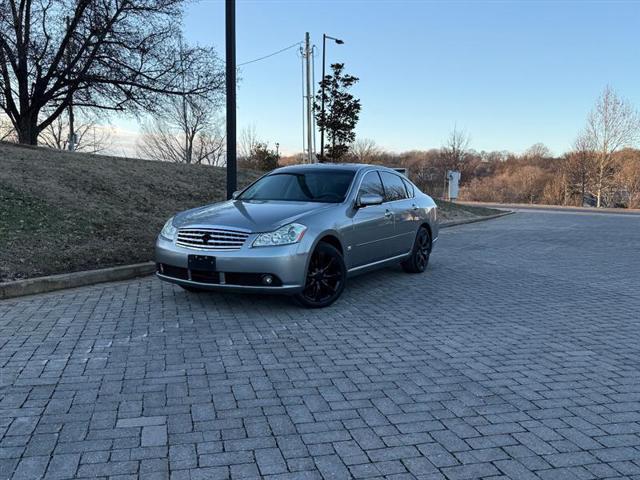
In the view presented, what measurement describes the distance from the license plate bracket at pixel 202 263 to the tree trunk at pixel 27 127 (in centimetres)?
1763

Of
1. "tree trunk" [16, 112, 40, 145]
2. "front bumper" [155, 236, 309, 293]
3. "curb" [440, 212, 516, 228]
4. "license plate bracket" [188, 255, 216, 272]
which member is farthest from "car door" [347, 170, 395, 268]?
"tree trunk" [16, 112, 40, 145]

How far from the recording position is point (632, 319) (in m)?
5.88

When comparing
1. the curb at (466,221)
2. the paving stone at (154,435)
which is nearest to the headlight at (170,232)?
the paving stone at (154,435)

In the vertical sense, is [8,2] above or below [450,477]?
above

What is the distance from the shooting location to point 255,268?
17.8 feet

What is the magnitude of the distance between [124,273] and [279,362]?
417 centimetres

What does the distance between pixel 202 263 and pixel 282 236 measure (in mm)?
881

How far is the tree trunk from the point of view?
19938mm

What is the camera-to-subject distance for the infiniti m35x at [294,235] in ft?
18.1

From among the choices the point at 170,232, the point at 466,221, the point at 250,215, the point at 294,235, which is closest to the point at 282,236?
the point at 294,235

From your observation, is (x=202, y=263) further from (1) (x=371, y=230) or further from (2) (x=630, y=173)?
(2) (x=630, y=173)

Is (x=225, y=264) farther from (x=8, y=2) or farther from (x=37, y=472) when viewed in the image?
(x=8, y=2)

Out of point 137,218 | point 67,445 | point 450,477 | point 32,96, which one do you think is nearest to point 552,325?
point 450,477

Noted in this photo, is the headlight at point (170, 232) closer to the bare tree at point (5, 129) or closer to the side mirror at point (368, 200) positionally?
the side mirror at point (368, 200)
